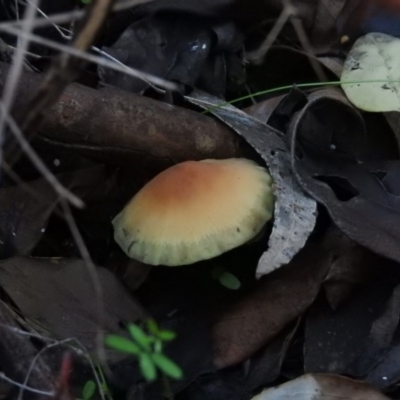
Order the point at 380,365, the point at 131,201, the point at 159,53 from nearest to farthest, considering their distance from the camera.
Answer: the point at 380,365
the point at 131,201
the point at 159,53

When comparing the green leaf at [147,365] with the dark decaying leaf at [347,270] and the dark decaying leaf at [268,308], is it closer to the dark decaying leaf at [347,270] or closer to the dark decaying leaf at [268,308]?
the dark decaying leaf at [268,308]

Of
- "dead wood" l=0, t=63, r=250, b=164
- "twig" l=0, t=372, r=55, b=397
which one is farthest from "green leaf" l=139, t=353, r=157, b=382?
"dead wood" l=0, t=63, r=250, b=164

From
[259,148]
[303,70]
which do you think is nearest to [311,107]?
[259,148]

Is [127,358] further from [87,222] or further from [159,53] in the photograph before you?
[159,53]

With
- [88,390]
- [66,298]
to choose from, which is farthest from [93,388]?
[66,298]

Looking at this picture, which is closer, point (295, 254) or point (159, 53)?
point (295, 254)

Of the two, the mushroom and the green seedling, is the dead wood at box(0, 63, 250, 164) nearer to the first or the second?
the mushroom

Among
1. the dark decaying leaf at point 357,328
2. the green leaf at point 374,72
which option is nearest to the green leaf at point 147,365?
the dark decaying leaf at point 357,328
